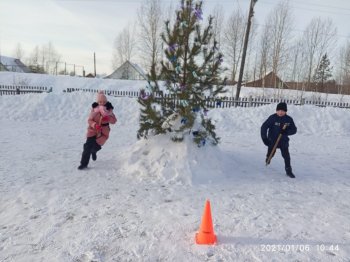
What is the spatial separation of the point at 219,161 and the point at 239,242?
2730mm

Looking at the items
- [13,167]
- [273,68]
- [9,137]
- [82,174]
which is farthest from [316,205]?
[273,68]

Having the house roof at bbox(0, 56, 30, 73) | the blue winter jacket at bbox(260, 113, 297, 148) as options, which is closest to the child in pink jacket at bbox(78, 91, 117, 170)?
the blue winter jacket at bbox(260, 113, 297, 148)

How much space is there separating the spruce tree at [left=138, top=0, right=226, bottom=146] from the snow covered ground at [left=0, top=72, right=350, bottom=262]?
0.44 metres

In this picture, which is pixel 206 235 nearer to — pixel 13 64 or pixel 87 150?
pixel 87 150

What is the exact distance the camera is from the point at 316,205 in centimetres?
456

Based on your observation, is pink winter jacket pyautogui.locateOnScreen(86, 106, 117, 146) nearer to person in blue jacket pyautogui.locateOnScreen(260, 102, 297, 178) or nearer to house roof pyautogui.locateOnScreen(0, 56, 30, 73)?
person in blue jacket pyautogui.locateOnScreen(260, 102, 297, 178)

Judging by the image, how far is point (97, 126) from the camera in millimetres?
6035

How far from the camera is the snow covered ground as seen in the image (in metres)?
3.18

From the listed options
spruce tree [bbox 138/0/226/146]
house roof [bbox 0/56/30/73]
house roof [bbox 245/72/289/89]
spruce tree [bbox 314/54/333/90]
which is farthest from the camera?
house roof [bbox 0/56/30/73]

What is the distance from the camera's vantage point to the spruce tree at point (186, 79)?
5.82 meters

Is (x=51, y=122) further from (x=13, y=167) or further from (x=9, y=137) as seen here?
(x=13, y=167)

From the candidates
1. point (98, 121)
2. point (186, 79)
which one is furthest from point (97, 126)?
point (186, 79)

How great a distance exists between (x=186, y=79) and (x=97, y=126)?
2.05 metres

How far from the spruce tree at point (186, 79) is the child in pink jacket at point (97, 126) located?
763mm
